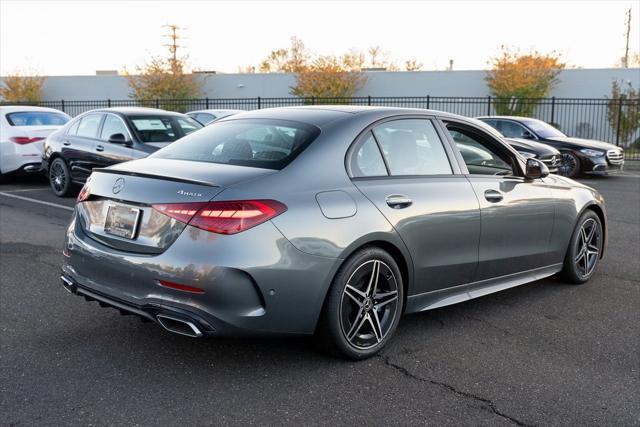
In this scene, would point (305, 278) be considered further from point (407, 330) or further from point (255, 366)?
point (407, 330)

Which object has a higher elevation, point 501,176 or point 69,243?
point 501,176

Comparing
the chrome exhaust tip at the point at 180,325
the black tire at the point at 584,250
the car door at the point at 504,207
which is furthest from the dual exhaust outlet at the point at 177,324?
the black tire at the point at 584,250

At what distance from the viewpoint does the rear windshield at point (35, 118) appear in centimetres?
1326

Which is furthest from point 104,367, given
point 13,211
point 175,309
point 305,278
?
point 13,211

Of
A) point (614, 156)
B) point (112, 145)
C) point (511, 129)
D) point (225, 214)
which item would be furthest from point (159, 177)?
point (614, 156)

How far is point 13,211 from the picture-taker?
33.7ft

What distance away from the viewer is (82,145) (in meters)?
11.2

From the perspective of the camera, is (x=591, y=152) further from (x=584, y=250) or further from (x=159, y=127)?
(x=584, y=250)

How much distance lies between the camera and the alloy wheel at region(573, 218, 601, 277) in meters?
6.20

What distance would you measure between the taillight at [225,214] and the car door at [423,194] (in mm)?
754

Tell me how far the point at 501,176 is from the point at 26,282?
4.12 meters

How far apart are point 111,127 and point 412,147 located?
7.24 metres

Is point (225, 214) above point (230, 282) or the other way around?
above

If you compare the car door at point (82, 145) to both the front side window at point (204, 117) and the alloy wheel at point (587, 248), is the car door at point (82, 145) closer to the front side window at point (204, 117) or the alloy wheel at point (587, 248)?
the alloy wheel at point (587, 248)
